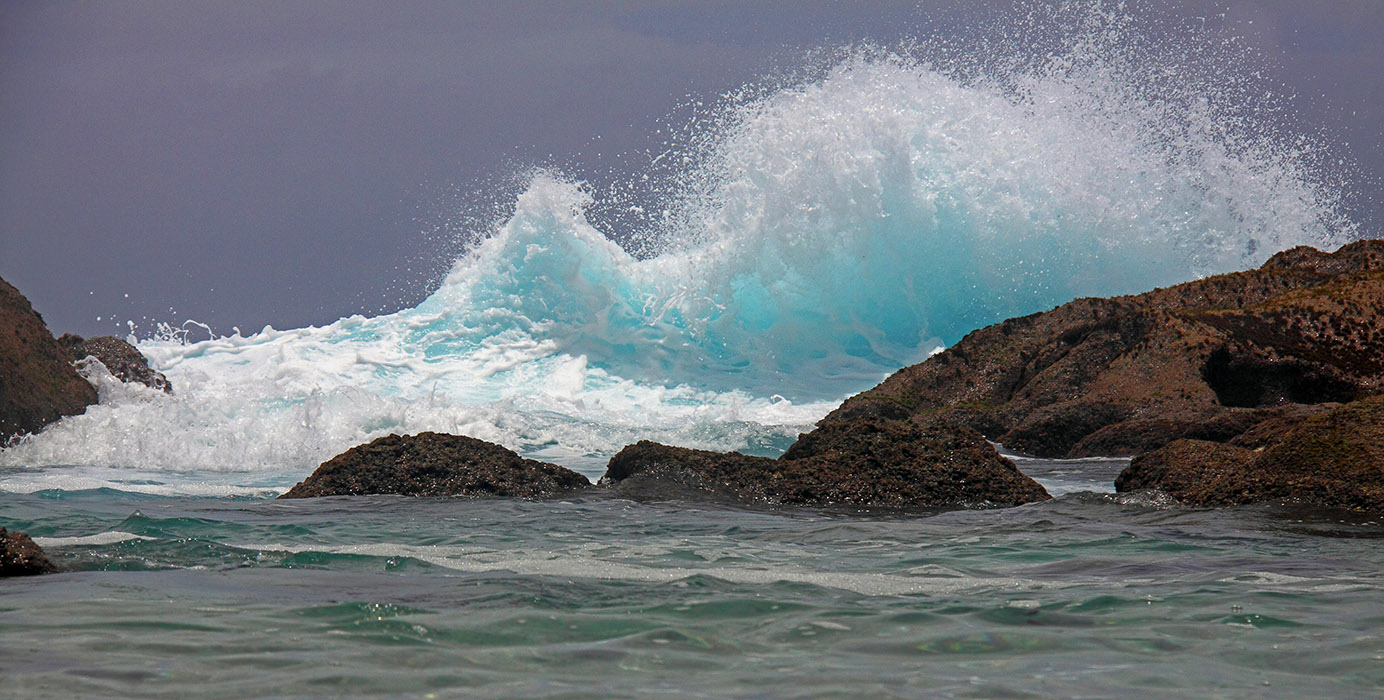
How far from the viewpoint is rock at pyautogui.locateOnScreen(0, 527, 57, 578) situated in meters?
4.32

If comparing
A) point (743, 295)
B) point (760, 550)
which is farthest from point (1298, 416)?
point (743, 295)

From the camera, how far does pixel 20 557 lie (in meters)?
4.36

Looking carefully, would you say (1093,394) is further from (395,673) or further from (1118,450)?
(395,673)

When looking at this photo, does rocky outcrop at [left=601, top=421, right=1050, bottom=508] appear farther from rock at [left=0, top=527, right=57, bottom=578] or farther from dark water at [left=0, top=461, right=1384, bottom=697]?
rock at [left=0, top=527, right=57, bottom=578]

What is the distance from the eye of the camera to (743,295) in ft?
82.4

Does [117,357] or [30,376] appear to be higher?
[117,357]

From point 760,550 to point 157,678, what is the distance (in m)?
3.09

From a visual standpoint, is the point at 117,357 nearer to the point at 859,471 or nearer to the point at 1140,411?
the point at 859,471

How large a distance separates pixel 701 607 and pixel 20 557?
2656 millimetres

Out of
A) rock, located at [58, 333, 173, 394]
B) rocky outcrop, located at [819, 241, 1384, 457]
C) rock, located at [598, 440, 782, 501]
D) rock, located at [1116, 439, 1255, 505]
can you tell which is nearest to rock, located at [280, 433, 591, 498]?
rock, located at [598, 440, 782, 501]

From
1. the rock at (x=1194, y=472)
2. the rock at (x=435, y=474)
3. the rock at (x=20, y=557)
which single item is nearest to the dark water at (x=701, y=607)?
the rock at (x=20, y=557)

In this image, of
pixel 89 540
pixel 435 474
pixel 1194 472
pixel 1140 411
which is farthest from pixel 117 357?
pixel 1194 472

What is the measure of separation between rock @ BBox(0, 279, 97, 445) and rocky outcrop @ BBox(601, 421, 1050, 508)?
769 cm

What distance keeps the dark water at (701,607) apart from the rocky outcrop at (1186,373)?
4.48 meters
